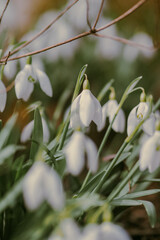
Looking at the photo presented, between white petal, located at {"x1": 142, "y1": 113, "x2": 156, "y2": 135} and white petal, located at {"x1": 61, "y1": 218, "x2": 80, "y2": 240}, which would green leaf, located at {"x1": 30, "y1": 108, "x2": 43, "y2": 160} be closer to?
white petal, located at {"x1": 142, "y1": 113, "x2": 156, "y2": 135}

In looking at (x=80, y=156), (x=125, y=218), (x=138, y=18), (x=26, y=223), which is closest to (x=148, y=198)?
(x=125, y=218)

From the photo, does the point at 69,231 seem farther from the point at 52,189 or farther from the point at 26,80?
the point at 26,80

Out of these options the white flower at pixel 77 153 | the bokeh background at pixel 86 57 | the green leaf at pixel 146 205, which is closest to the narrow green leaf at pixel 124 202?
the green leaf at pixel 146 205

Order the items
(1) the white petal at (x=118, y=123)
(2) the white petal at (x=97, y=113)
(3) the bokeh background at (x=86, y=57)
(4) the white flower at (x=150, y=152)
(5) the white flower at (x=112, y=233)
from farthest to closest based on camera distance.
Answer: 1. (3) the bokeh background at (x=86, y=57)
2. (1) the white petal at (x=118, y=123)
3. (2) the white petal at (x=97, y=113)
4. (4) the white flower at (x=150, y=152)
5. (5) the white flower at (x=112, y=233)

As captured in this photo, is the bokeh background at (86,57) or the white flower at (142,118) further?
the bokeh background at (86,57)

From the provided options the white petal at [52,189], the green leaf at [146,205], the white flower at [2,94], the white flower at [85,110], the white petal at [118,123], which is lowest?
the green leaf at [146,205]

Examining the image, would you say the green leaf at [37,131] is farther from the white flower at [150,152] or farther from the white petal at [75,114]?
the white flower at [150,152]

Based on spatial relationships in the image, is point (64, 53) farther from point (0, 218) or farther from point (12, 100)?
point (0, 218)
